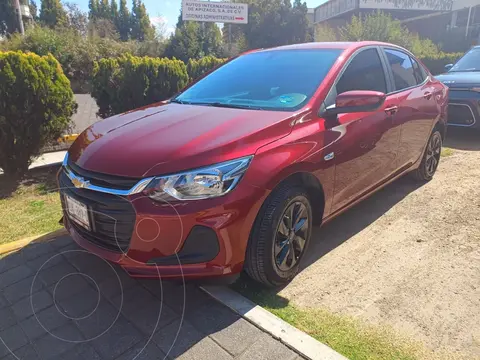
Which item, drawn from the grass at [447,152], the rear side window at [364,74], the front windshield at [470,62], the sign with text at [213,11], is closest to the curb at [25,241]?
the rear side window at [364,74]

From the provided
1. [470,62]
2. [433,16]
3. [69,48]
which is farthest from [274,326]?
[433,16]

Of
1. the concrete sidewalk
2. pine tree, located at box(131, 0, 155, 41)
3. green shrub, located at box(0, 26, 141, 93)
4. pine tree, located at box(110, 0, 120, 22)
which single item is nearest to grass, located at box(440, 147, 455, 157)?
the concrete sidewalk

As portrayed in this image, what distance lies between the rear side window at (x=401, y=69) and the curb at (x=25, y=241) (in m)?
3.63

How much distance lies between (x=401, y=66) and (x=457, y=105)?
320cm

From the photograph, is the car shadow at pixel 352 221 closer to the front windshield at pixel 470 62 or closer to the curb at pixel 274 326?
the curb at pixel 274 326

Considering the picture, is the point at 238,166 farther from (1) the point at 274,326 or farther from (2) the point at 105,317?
(2) the point at 105,317

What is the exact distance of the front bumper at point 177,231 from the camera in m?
2.18

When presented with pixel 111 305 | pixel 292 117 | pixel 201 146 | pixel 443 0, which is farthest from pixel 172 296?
pixel 443 0

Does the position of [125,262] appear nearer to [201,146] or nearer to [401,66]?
[201,146]

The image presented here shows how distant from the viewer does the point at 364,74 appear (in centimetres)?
351

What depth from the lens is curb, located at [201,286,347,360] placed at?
209cm

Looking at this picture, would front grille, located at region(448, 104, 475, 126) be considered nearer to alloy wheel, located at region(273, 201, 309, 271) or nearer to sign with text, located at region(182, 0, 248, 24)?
alloy wheel, located at region(273, 201, 309, 271)

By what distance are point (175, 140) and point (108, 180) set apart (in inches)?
18.5

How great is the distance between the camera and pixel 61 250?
10.8 ft
